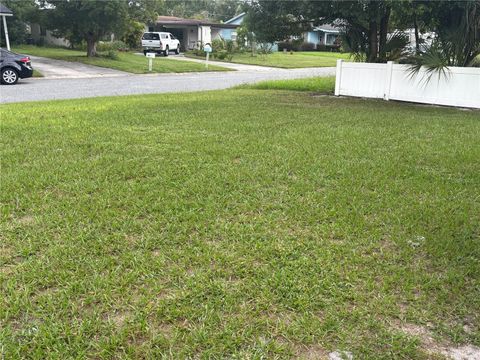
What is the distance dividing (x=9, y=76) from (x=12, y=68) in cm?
31

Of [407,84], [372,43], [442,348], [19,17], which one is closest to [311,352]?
[442,348]

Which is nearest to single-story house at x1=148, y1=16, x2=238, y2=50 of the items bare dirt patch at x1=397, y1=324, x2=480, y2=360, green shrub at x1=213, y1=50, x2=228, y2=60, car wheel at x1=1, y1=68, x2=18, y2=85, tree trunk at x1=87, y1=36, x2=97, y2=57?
green shrub at x1=213, y1=50, x2=228, y2=60

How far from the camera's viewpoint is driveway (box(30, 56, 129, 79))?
21266 millimetres

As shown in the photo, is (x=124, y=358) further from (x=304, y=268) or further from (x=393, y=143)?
(x=393, y=143)

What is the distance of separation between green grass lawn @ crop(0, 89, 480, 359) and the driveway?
15.5 metres

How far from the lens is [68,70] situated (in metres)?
23.3

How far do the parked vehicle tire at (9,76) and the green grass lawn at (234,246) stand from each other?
1125 cm

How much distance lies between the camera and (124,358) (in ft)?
7.70

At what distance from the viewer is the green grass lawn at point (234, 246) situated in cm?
255

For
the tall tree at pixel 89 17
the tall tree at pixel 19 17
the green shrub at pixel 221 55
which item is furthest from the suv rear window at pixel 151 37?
the tall tree at pixel 19 17

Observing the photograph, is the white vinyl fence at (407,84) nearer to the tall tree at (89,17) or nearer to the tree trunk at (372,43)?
the tree trunk at (372,43)

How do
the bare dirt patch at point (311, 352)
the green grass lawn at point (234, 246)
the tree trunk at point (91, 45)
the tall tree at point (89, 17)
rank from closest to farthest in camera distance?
the bare dirt patch at point (311, 352) → the green grass lawn at point (234, 246) → the tall tree at point (89, 17) → the tree trunk at point (91, 45)

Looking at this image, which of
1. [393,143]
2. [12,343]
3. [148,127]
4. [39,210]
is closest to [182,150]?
[148,127]

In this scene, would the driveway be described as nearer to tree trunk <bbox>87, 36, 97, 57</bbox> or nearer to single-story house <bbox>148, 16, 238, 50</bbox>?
tree trunk <bbox>87, 36, 97, 57</bbox>
